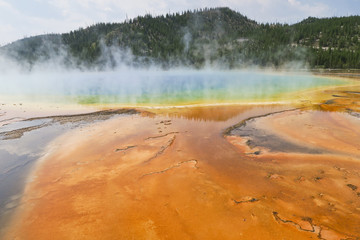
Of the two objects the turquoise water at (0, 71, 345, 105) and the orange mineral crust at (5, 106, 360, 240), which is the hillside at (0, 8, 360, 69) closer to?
the turquoise water at (0, 71, 345, 105)

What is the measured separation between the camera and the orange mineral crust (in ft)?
11.6

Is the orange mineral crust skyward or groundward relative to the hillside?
groundward

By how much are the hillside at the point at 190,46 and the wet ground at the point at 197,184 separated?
159ft

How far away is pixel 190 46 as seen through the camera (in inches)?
3371

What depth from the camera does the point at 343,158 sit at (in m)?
5.69

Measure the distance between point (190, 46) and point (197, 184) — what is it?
86346 mm

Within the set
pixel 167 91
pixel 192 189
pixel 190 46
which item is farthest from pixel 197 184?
pixel 190 46

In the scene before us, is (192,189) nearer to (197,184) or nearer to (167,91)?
(197,184)

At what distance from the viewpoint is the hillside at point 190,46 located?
57.4 metres

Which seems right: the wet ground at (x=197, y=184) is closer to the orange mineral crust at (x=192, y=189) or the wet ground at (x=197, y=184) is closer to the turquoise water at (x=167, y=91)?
the orange mineral crust at (x=192, y=189)

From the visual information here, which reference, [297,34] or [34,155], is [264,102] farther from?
[297,34]

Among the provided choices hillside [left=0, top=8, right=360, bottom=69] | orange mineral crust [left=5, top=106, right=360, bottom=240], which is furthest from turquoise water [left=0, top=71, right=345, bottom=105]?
hillside [left=0, top=8, right=360, bottom=69]

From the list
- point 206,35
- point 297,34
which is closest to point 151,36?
point 206,35

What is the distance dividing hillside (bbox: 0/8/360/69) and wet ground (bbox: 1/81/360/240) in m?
48.3
